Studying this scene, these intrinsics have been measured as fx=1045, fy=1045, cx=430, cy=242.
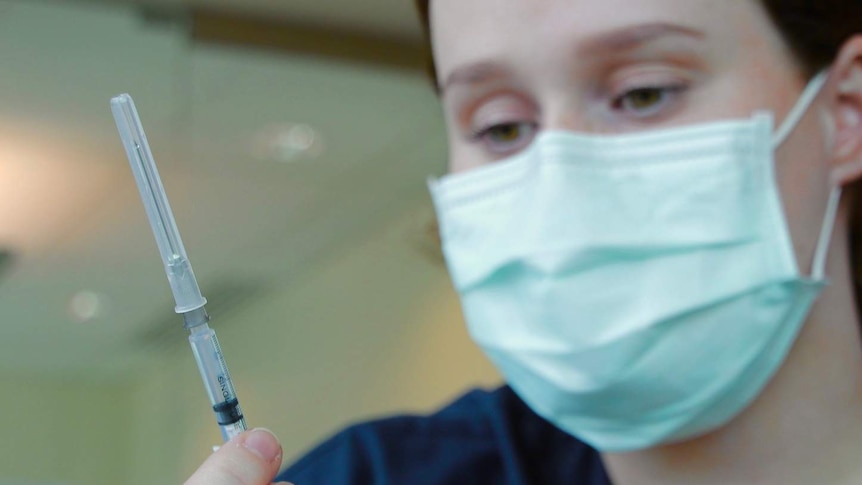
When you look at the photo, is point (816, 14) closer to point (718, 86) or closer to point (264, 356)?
point (718, 86)

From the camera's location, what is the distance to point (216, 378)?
668 mm

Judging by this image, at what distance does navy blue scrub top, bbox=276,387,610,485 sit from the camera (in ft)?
3.09

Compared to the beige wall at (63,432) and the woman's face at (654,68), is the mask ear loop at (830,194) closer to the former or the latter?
the woman's face at (654,68)

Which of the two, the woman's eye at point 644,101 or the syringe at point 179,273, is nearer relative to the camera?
the syringe at point 179,273

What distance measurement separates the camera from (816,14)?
84 centimetres

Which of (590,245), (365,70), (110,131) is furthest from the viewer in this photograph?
(365,70)

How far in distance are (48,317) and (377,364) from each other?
1130mm

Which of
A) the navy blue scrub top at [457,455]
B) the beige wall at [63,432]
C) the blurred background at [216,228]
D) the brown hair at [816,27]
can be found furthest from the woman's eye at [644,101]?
the beige wall at [63,432]

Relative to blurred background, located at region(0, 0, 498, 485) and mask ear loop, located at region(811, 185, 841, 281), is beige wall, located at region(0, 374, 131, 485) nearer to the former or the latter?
blurred background, located at region(0, 0, 498, 485)

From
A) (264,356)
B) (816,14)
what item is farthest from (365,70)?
(816,14)

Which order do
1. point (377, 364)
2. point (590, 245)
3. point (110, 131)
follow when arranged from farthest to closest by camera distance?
point (377, 364) < point (110, 131) < point (590, 245)

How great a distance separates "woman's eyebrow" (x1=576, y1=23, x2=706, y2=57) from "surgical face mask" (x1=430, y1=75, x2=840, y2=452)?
0.22ft

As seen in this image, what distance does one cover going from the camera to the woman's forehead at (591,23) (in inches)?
30.5

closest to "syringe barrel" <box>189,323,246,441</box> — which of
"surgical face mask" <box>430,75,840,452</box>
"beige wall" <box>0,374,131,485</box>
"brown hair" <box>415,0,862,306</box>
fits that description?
"surgical face mask" <box>430,75,840,452</box>
